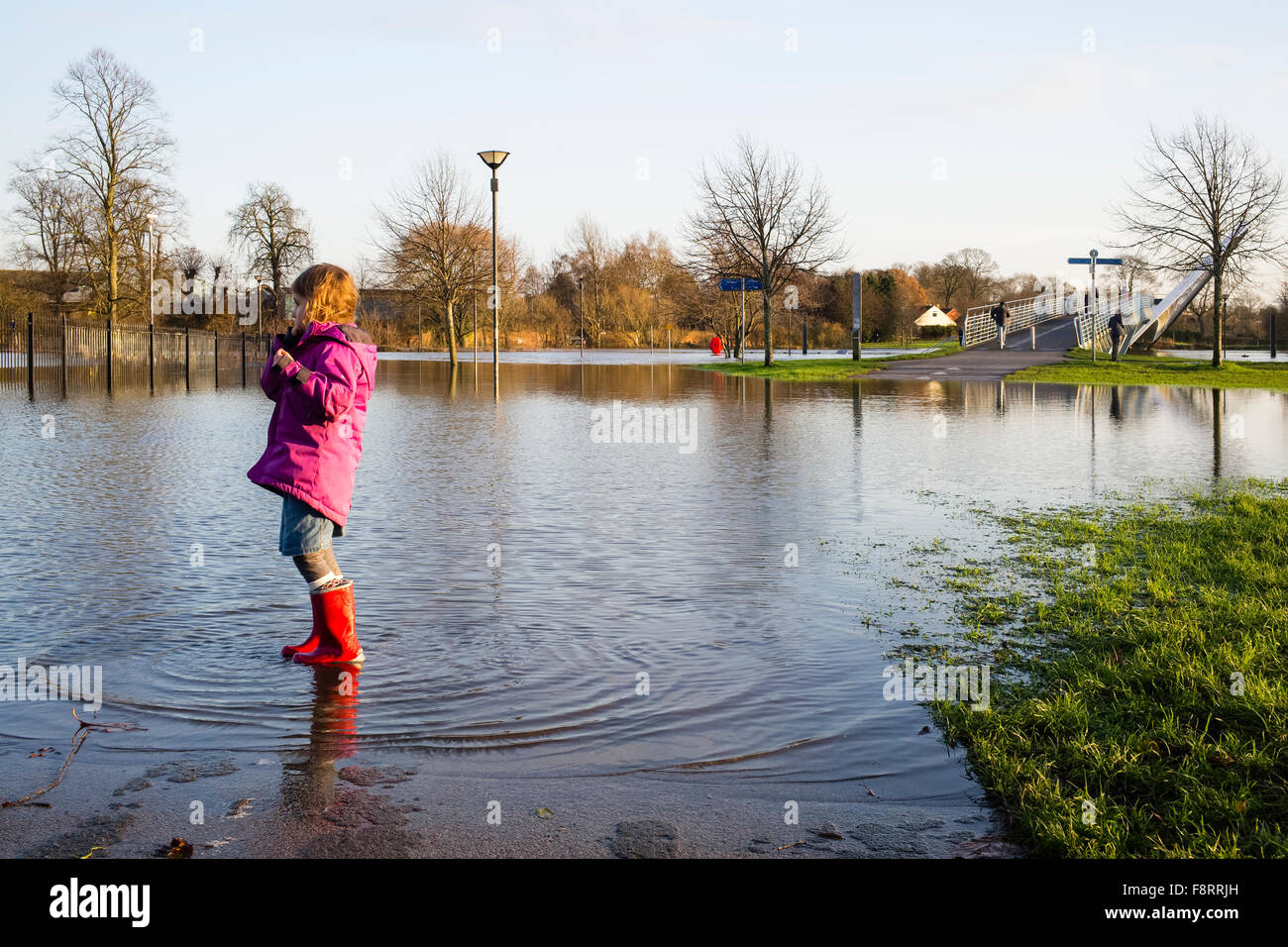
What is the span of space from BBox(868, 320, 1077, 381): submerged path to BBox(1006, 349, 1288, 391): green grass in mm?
1286

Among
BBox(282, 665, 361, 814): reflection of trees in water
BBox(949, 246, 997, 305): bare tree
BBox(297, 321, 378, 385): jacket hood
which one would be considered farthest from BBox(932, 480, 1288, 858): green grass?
BBox(949, 246, 997, 305): bare tree

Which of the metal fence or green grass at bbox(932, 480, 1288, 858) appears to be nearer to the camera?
green grass at bbox(932, 480, 1288, 858)

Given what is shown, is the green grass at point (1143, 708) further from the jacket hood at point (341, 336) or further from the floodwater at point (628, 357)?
the floodwater at point (628, 357)

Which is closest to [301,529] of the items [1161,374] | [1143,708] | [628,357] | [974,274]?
[1143,708]

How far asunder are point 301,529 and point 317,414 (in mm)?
546

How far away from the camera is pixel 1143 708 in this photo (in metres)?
4.36

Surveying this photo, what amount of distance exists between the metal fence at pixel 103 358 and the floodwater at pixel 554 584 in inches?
556

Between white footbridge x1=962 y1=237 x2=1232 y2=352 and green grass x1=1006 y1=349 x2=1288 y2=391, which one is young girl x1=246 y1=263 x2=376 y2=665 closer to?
green grass x1=1006 y1=349 x2=1288 y2=391

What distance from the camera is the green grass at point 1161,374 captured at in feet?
103

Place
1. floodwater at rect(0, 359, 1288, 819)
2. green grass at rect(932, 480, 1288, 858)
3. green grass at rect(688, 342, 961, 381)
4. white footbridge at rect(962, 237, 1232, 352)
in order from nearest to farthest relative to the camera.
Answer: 1. green grass at rect(932, 480, 1288, 858)
2. floodwater at rect(0, 359, 1288, 819)
3. green grass at rect(688, 342, 961, 381)
4. white footbridge at rect(962, 237, 1232, 352)

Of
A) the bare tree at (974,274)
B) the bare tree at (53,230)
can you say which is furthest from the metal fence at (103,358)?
the bare tree at (974,274)

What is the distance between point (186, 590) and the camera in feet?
21.8

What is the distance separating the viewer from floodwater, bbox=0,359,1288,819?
14.2 feet
